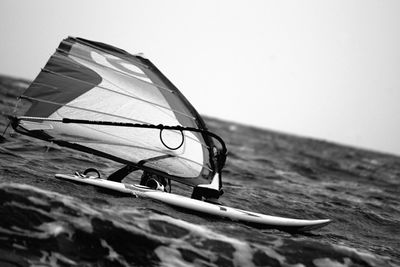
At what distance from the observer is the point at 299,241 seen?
4.75m

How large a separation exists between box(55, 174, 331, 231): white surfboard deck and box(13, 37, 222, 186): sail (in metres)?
0.32

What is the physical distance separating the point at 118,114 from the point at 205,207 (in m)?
2.06

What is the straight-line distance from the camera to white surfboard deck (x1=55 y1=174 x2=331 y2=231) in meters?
5.27

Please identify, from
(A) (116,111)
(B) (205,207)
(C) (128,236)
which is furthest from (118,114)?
(C) (128,236)

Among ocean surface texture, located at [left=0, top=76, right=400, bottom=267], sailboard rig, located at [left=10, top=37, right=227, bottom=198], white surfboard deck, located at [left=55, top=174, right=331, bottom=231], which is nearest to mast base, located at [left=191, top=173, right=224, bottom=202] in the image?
sailboard rig, located at [left=10, top=37, right=227, bottom=198]

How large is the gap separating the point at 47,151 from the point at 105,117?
3639 mm

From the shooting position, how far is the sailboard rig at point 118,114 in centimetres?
534

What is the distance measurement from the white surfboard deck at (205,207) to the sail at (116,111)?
316 millimetres

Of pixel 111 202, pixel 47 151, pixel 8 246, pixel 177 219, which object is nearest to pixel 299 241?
pixel 177 219

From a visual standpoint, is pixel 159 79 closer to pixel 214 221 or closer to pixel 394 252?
pixel 214 221

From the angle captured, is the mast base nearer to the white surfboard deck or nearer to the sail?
the sail

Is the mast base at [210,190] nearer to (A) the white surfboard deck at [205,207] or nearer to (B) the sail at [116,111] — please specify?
(B) the sail at [116,111]

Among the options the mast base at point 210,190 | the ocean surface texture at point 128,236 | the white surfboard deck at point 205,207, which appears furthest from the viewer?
the mast base at point 210,190

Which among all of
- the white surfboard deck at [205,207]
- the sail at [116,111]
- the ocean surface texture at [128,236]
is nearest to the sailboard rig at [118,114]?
the sail at [116,111]
